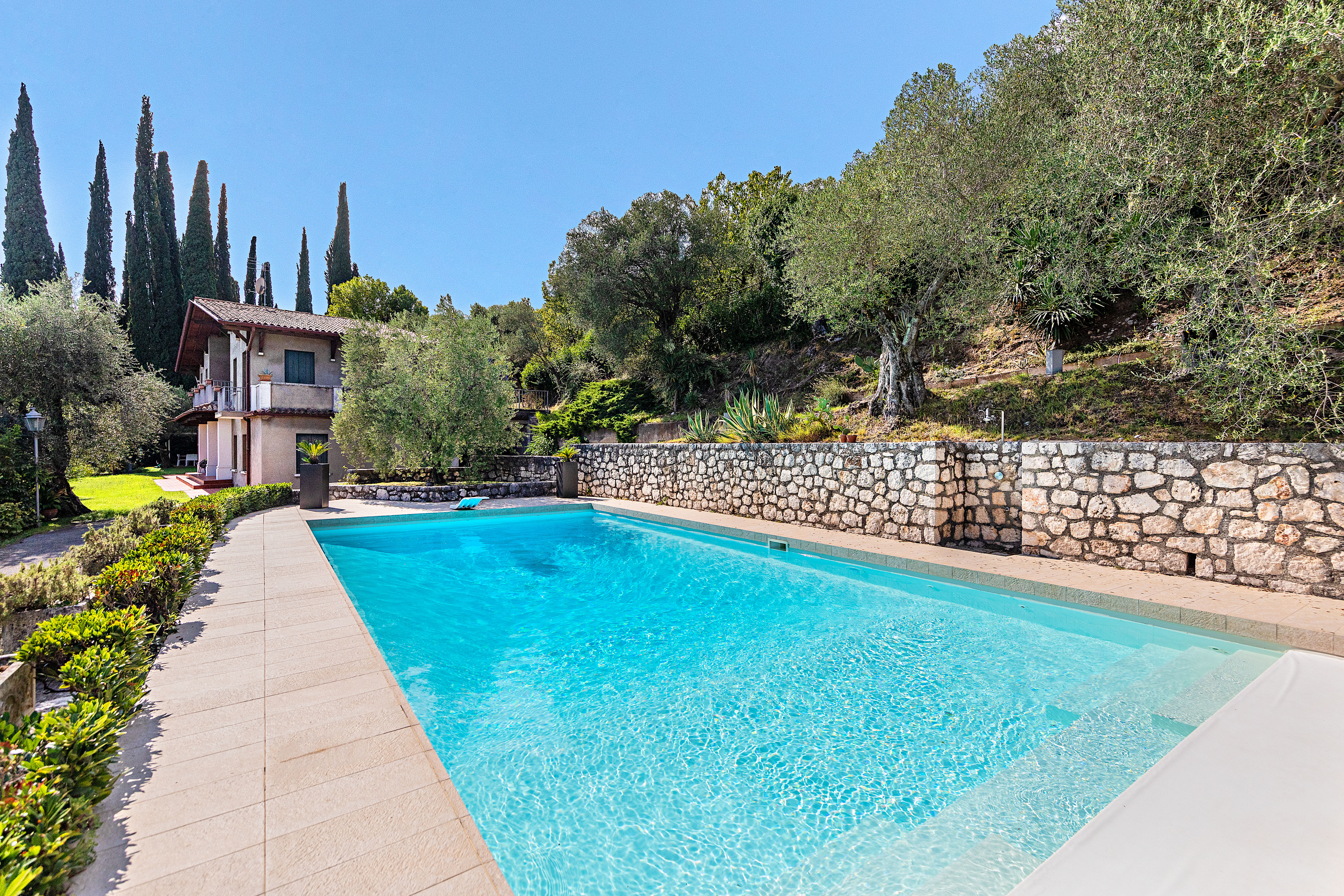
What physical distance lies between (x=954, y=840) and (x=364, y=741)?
289 cm

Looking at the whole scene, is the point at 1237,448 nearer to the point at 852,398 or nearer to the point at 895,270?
the point at 895,270

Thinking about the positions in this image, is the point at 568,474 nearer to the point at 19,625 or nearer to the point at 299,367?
the point at 299,367

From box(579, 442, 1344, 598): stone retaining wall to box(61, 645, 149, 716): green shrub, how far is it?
27.1 feet

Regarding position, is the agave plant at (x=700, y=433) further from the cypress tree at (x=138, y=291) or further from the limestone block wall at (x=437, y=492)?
the cypress tree at (x=138, y=291)

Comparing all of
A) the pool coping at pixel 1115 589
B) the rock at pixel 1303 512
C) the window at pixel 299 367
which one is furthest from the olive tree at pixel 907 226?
the window at pixel 299 367

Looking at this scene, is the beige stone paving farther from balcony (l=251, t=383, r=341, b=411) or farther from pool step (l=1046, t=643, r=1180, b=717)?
balcony (l=251, t=383, r=341, b=411)

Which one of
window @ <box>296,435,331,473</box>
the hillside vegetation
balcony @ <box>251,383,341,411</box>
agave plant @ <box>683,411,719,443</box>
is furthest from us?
window @ <box>296,435,331,473</box>

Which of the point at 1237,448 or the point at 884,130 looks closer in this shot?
the point at 1237,448

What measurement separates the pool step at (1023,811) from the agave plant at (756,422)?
8.05 metres

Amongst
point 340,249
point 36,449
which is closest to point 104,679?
point 36,449

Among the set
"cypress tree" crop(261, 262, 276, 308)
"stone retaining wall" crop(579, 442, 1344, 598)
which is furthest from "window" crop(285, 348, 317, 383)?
"cypress tree" crop(261, 262, 276, 308)

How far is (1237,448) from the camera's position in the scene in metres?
5.52

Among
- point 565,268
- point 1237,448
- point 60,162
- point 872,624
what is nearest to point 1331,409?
point 1237,448

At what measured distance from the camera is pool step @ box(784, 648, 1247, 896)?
2420mm
